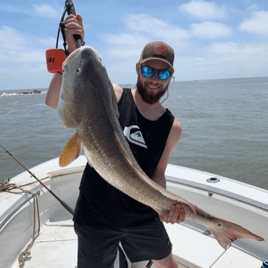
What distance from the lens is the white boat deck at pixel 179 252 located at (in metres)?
3.63

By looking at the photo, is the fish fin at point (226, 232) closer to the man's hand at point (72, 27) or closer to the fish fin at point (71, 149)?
the fish fin at point (71, 149)

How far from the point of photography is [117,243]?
2521 mm

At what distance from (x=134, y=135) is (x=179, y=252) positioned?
2.29 m

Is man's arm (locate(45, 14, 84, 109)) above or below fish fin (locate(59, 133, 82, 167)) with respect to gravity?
above

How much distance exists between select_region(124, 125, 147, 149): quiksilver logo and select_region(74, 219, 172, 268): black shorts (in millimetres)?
807

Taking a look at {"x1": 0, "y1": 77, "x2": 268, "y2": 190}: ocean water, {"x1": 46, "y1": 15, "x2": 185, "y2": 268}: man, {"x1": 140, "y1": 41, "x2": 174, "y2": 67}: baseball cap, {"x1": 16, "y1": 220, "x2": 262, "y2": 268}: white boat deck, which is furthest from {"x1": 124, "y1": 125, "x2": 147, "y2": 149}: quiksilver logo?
{"x1": 0, "y1": 77, "x2": 268, "y2": 190}: ocean water

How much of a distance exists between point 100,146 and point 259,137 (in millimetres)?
16256

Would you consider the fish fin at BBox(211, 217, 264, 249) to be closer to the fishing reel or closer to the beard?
the beard

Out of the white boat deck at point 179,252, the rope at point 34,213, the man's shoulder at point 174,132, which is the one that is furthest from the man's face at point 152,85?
the rope at point 34,213

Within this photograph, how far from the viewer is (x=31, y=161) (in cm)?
1349

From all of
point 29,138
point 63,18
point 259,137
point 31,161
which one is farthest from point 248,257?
point 29,138

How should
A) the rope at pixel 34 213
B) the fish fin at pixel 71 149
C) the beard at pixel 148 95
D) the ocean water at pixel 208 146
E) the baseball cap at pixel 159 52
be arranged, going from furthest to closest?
the ocean water at pixel 208 146 < the rope at pixel 34 213 < the beard at pixel 148 95 < the baseball cap at pixel 159 52 < the fish fin at pixel 71 149

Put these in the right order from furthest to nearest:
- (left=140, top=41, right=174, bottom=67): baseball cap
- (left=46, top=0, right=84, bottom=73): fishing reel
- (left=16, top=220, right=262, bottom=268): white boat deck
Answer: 1. (left=16, top=220, right=262, bottom=268): white boat deck
2. (left=140, top=41, right=174, bottom=67): baseball cap
3. (left=46, top=0, right=84, bottom=73): fishing reel

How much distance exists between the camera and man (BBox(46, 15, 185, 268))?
236cm
